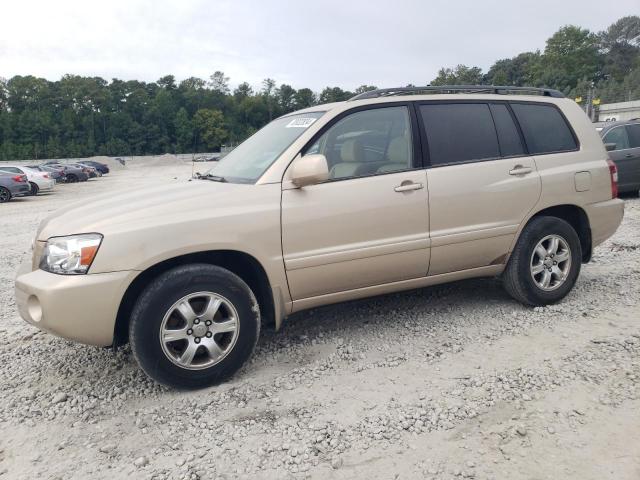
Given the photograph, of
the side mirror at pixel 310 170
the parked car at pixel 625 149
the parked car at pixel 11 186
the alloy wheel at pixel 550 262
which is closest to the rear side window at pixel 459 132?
A: the alloy wheel at pixel 550 262

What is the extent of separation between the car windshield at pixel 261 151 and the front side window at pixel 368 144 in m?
0.21

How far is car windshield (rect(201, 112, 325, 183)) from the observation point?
12.2ft

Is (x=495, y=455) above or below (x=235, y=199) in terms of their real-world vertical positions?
below

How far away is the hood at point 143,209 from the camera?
10.3ft

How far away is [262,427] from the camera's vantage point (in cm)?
285

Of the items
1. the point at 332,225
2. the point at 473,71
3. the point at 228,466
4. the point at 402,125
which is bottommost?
the point at 228,466

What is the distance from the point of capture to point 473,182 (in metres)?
4.02

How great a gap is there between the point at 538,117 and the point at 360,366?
9.03 ft

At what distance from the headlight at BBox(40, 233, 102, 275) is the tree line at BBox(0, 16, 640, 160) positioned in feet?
324

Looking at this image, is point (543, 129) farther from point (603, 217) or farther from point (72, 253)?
point (72, 253)

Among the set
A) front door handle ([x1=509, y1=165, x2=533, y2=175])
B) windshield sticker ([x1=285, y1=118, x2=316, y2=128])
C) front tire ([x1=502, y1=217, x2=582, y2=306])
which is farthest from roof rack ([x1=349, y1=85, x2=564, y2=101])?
front tire ([x1=502, y1=217, x2=582, y2=306])

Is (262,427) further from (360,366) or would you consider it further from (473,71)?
(473,71)

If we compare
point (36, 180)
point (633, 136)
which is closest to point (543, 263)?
point (633, 136)

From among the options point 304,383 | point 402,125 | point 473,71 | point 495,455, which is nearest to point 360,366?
point 304,383
